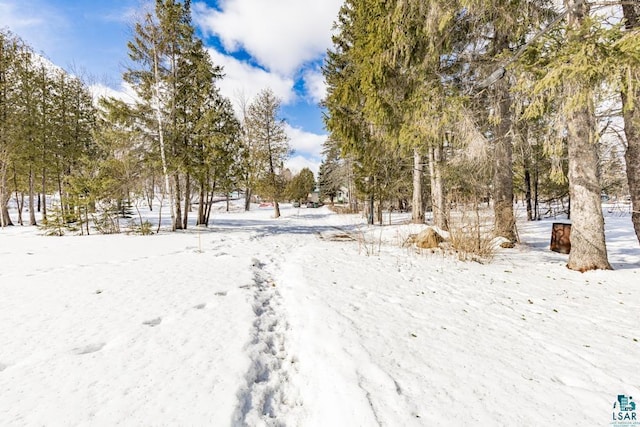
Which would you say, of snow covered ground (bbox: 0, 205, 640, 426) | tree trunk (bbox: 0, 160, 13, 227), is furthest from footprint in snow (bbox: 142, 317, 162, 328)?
tree trunk (bbox: 0, 160, 13, 227)

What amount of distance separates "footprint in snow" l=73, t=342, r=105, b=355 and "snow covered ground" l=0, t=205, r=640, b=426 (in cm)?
2

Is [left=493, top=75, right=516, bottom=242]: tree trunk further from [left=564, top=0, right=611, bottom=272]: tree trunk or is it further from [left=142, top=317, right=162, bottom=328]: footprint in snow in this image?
[left=142, top=317, right=162, bottom=328]: footprint in snow

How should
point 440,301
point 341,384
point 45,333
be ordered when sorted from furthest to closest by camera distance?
1. point 440,301
2. point 45,333
3. point 341,384

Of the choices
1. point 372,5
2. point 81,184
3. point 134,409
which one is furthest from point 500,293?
point 81,184

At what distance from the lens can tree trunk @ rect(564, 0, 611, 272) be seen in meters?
5.06

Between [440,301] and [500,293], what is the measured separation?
3.77 ft

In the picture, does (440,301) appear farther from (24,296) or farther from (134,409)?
(24,296)

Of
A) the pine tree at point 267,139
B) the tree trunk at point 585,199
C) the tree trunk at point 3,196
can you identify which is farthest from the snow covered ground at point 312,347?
the pine tree at point 267,139

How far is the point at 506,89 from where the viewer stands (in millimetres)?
6504

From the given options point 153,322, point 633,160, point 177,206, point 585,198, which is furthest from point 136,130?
point 633,160

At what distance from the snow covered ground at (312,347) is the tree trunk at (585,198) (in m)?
0.45

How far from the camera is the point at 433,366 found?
2277 mm

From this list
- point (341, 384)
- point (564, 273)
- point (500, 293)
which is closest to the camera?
point (341, 384)

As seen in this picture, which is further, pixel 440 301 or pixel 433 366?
pixel 440 301
